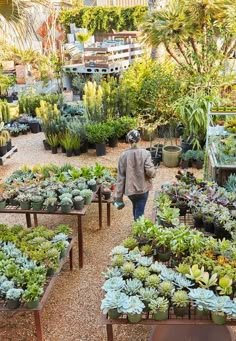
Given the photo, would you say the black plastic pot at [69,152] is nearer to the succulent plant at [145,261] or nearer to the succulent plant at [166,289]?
the succulent plant at [145,261]

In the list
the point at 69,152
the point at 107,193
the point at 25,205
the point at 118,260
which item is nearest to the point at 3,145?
the point at 69,152

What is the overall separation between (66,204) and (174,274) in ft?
5.75

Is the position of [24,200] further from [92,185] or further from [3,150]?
[3,150]

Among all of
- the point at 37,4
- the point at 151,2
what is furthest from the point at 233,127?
the point at 151,2

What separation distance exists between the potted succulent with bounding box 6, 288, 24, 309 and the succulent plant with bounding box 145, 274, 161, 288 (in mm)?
970

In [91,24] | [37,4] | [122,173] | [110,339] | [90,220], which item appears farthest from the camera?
[91,24]

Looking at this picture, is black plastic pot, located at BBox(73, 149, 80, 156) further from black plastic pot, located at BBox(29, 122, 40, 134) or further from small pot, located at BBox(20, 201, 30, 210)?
small pot, located at BBox(20, 201, 30, 210)

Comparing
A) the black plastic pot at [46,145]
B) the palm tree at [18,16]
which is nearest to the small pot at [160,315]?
the palm tree at [18,16]

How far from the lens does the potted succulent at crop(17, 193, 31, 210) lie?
4.61 m

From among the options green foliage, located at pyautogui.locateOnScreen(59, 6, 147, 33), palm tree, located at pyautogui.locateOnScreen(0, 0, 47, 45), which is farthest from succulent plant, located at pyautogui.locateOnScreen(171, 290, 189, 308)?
green foliage, located at pyautogui.locateOnScreen(59, 6, 147, 33)

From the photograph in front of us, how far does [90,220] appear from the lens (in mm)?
5695

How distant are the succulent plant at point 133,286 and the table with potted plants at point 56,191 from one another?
1.55 metres

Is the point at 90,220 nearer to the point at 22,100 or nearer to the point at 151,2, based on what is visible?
the point at 22,100

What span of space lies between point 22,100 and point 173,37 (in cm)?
454
